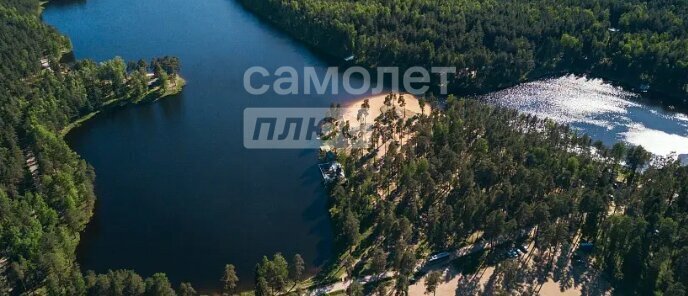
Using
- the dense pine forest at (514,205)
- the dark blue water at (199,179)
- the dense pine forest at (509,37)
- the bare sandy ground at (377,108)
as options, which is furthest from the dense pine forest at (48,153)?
the dense pine forest at (509,37)

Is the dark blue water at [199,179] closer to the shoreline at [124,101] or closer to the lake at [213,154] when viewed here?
the lake at [213,154]

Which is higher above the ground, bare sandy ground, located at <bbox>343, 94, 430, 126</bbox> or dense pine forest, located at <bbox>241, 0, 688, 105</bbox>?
dense pine forest, located at <bbox>241, 0, 688, 105</bbox>

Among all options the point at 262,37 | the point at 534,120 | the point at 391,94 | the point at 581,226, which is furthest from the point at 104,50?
the point at 581,226

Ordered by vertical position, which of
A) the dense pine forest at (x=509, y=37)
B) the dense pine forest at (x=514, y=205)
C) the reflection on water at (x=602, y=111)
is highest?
the dense pine forest at (x=509, y=37)

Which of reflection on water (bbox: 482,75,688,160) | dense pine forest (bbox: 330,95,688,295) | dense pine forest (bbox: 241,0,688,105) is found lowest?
dense pine forest (bbox: 330,95,688,295)

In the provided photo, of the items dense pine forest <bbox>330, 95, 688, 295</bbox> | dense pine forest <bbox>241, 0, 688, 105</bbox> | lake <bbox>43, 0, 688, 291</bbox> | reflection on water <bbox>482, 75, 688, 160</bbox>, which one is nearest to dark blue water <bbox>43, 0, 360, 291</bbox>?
lake <bbox>43, 0, 688, 291</bbox>

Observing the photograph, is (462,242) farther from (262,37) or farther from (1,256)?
(262,37)

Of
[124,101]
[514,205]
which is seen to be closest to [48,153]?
[124,101]

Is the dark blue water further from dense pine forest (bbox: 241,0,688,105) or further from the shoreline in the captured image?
dense pine forest (bbox: 241,0,688,105)
